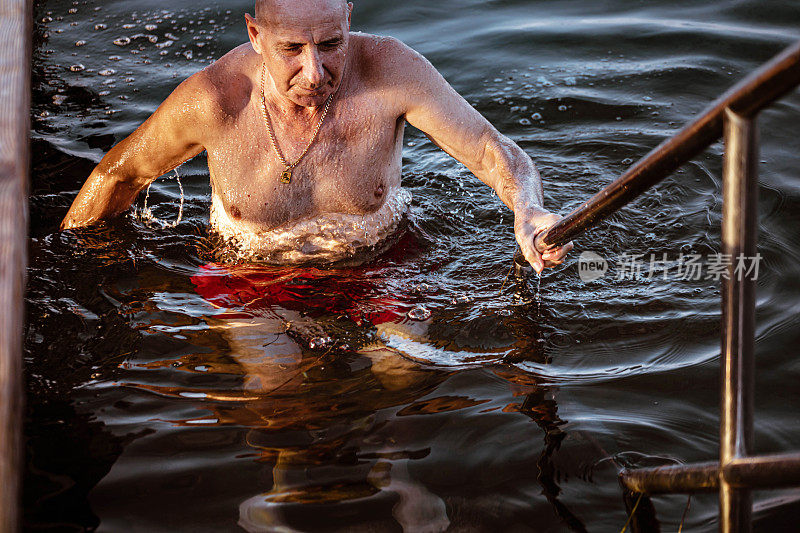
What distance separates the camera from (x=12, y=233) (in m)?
1.47

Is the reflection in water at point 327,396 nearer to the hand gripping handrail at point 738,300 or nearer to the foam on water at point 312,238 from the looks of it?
the foam on water at point 312,238

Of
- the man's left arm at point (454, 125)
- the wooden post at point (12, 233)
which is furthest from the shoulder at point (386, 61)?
the wooden post at point (12, 233)

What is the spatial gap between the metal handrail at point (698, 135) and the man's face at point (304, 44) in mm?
1122

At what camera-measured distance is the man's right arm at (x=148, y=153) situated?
3.25m

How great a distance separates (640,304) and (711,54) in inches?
122

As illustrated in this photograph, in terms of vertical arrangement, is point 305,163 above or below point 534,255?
above

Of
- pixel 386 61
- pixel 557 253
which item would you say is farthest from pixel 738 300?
pixel 386 61

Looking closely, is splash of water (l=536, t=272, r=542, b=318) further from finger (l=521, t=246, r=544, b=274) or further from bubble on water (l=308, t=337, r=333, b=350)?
bubble on water (l=308, t=337, r=333, b=350)

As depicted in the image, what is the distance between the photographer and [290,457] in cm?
263

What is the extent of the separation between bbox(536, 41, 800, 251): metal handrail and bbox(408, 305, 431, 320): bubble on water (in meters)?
1.01

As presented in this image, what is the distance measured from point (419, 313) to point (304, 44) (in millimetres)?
1064

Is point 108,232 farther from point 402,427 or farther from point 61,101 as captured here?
point 61,101

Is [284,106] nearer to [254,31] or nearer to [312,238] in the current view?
[254,31]

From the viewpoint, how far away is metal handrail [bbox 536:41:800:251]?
4.68ft
